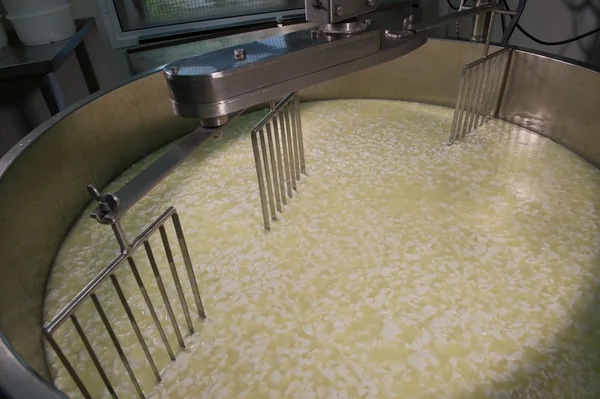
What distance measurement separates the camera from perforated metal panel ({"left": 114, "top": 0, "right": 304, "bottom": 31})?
1.95 metres

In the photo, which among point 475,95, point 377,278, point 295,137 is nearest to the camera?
point 377,278


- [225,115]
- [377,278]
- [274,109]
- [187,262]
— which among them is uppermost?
[225,115]

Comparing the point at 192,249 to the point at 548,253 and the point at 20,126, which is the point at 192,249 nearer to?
the point at 548,253

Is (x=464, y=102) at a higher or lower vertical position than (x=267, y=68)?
lower

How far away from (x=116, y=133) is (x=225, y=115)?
702 mm

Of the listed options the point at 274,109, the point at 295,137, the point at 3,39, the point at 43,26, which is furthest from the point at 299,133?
the point at 3,39

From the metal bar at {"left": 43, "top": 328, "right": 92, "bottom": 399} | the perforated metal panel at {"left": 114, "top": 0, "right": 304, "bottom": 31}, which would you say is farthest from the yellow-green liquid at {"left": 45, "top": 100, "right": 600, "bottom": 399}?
the perforated metal panel at {"left": 114, "top": 0, "right": 304, "bottom": 31}

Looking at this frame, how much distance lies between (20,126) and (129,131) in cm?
71

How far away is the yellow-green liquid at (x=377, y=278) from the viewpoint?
740 mm

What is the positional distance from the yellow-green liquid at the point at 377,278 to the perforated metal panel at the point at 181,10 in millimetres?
1009

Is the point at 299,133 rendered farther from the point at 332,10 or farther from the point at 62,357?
the point at 62,357

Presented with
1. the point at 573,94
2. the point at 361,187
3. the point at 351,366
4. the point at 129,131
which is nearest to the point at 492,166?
the point at 573,94

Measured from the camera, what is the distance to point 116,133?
1.25 meters

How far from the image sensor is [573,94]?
3.89 ft
